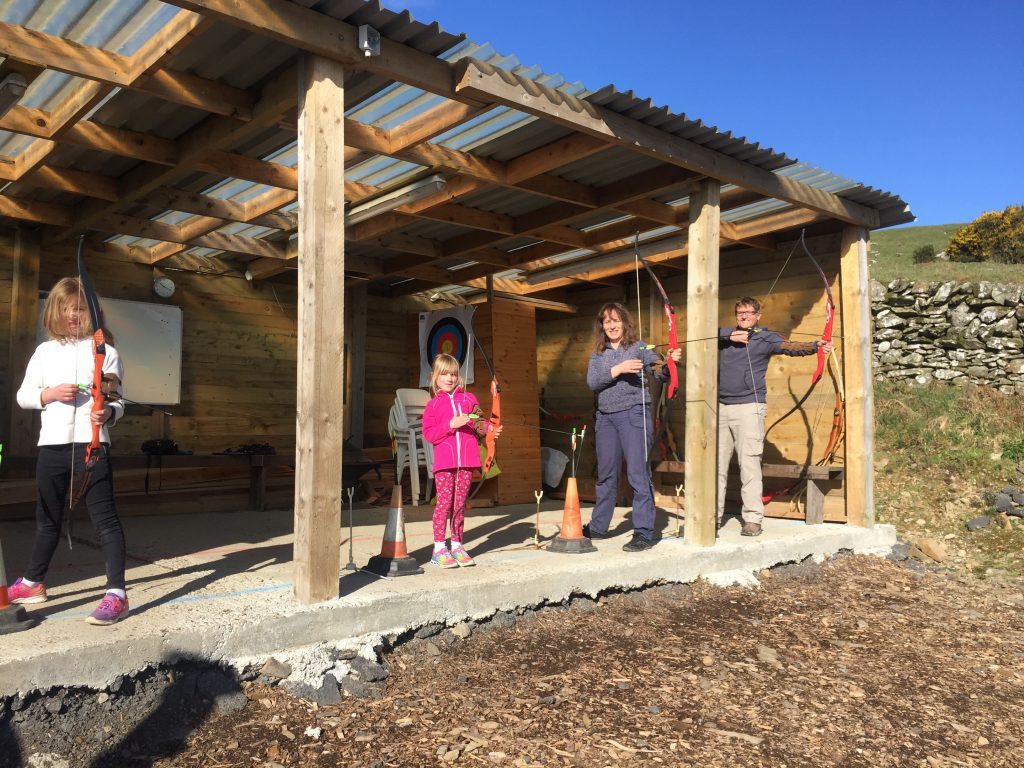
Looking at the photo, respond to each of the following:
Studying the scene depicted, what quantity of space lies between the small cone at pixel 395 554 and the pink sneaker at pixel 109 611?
48.3 inches

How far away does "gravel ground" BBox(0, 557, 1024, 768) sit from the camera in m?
2.58

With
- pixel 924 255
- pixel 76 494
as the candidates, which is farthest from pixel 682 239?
pixel 924 255

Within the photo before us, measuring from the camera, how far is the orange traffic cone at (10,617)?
2750 millimetres

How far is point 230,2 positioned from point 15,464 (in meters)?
4.58

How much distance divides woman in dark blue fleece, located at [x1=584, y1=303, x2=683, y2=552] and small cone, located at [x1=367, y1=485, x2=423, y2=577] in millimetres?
1583

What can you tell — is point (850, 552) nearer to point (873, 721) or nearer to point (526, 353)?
point (873, 721)

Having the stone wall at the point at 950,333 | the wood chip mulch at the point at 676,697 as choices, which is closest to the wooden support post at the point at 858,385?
the wood chip mulch at the point at 676,697

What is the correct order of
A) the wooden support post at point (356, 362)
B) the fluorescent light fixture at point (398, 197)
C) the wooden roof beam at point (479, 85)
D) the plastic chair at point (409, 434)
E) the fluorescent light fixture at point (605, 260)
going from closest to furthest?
the wooden roof beam at point (479, 85), the fluorescent light fixture at point (398, 197), the fluorescent light fixture at point (605, 260), the plastic chair at point (409, 434), the wooden support post at point (356, 362)

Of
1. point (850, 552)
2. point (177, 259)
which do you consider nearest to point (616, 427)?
point (850, 552)

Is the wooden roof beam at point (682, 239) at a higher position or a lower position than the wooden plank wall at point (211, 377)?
higher

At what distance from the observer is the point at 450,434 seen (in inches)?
168

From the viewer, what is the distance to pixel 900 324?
12297 mm

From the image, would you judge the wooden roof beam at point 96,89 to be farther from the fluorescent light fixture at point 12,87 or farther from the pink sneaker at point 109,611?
the pink sneaker at point 109,611

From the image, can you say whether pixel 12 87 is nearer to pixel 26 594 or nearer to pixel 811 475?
pixel 26 594
